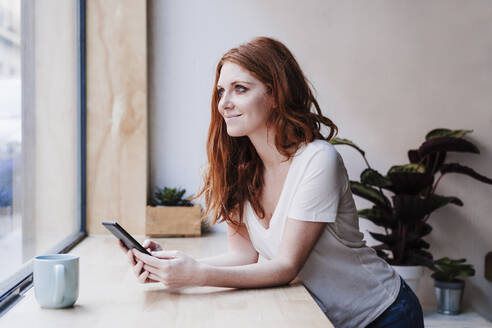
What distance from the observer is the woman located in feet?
→ 3.92

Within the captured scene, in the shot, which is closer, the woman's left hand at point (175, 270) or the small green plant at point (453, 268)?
the woman's left hand at point (175, 270)

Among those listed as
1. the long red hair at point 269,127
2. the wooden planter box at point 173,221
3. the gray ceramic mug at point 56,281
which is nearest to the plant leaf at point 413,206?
the wooden planter box at point 173,221

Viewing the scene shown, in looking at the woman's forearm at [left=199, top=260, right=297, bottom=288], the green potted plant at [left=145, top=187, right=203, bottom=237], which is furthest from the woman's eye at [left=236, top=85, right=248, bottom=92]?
the green potted plant at [left=145, top=187, right=203, bottom=237]

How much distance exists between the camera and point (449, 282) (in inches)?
97.6

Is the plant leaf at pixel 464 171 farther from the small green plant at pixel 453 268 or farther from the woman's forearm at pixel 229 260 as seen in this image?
the woman's forearm at pixel 229 260

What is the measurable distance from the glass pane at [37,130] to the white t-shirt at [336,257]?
0.69 meters

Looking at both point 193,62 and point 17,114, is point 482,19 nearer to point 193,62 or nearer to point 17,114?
point 193,62

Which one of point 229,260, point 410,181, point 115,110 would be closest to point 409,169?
point 410,181

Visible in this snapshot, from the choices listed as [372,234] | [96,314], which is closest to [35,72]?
[96,314]

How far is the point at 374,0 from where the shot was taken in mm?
2490

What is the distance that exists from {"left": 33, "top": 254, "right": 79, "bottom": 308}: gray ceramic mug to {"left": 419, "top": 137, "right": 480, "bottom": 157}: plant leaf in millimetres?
1801

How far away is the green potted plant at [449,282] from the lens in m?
2.44

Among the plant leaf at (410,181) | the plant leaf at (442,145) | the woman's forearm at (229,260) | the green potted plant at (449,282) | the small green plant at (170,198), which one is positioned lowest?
the green potted plant at (449,282)

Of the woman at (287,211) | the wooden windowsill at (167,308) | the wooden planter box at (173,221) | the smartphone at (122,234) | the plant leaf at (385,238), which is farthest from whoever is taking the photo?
the plant leaf at (385,238)
